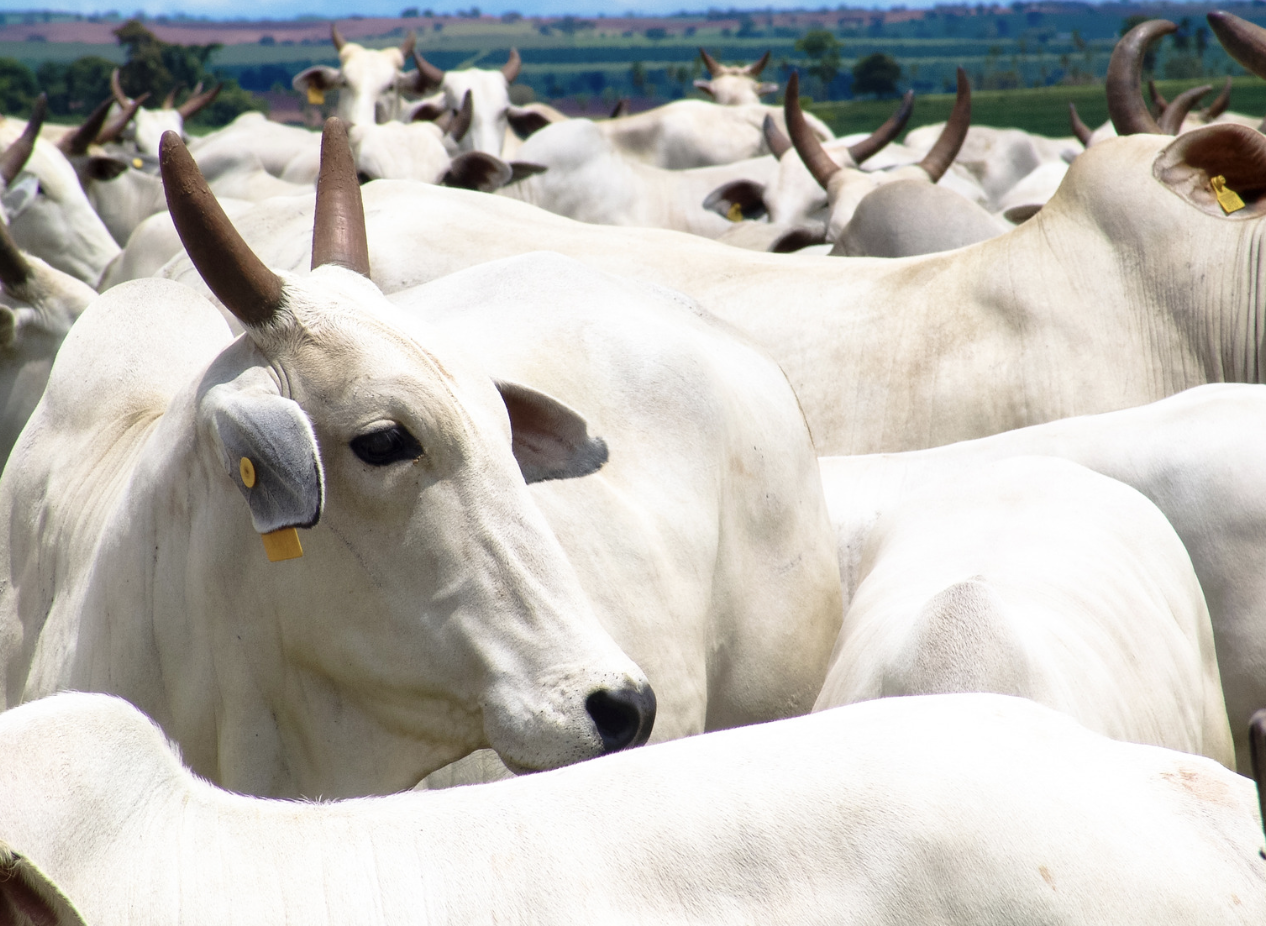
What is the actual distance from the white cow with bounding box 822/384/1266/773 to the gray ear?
2.06m

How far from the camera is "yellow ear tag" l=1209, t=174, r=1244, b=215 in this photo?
466 centimetres

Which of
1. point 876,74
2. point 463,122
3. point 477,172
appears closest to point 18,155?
point 477,172

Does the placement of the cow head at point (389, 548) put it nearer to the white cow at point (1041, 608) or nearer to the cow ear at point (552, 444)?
the cow ear at point (552, 444)

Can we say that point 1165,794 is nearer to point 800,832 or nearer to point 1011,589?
point 800,832

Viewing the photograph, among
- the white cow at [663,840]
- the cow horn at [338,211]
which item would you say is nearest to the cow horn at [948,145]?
the cow horn at [338,211]

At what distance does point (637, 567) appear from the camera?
3086 mm

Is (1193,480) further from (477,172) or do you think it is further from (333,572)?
(477,172)

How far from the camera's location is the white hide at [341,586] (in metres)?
2.27

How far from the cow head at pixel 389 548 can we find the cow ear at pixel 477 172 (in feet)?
17.8

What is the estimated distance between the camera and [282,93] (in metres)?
71.4

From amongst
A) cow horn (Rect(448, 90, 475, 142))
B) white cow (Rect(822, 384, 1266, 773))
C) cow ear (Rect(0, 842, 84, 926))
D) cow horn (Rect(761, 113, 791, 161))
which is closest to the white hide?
cow ear (Rect(0, 842, 84, 926))

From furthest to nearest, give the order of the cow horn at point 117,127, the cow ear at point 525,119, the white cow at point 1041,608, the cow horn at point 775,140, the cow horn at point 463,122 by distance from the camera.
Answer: the cow horn at point 117,127, the cow ear at point 525,119, the cow horn at point 463,122, the cow horn at point 775,140, the white cow at point 1041,608

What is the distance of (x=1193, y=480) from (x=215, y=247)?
2.53 metres

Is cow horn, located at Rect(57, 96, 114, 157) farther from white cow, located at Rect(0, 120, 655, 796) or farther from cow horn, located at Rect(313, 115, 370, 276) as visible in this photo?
white cow, located at Rect(0, 120, 655, 796)
